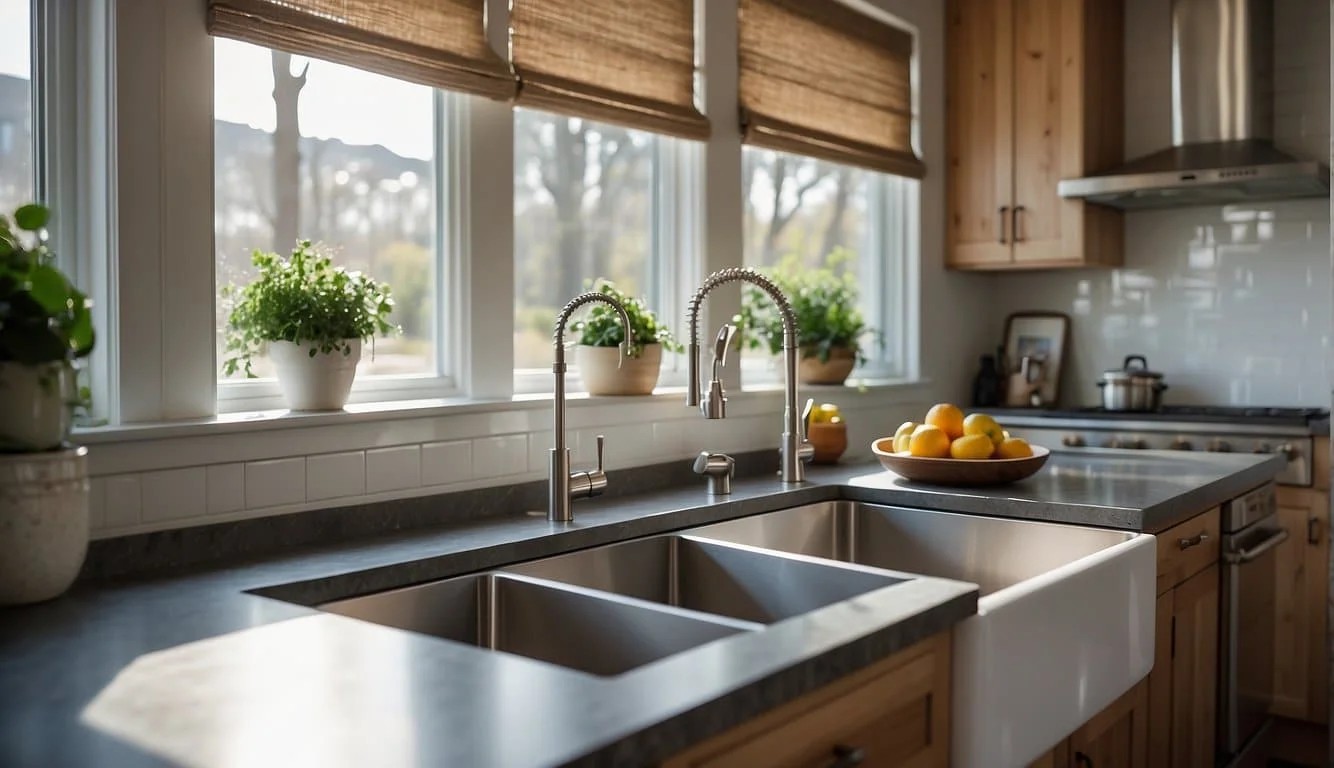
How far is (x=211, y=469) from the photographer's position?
1.87 meters

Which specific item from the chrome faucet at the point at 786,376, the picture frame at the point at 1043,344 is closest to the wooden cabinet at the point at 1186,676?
the chrome faucet at the point at 786,376

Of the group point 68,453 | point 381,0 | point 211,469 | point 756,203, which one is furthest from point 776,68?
point 68,453

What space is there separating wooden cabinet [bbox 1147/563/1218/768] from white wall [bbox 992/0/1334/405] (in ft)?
5.70

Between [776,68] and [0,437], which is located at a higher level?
[776,68]

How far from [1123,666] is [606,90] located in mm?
1692

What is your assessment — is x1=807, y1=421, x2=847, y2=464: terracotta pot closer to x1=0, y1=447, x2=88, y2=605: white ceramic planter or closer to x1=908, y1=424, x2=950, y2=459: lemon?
x1=908, y1=424, x2=950, y2=459: lemon

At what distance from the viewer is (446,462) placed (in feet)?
7.43

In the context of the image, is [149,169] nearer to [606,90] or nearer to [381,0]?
[381,0]

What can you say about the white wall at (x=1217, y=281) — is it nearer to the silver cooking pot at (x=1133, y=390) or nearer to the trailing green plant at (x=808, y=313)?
the silver cooking pot at (x=1133, y=390)

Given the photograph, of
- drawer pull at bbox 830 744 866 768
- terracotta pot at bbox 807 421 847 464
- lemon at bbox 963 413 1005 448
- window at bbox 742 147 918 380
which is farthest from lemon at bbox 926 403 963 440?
drawer pull at bbox 830 744 866 768

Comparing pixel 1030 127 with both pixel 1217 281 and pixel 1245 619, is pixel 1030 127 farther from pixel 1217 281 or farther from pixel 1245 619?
pixel 1245 619

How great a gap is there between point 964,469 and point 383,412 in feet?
4.12

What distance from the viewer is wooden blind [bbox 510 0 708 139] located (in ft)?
8.36

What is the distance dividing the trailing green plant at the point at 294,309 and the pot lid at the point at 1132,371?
282cm
